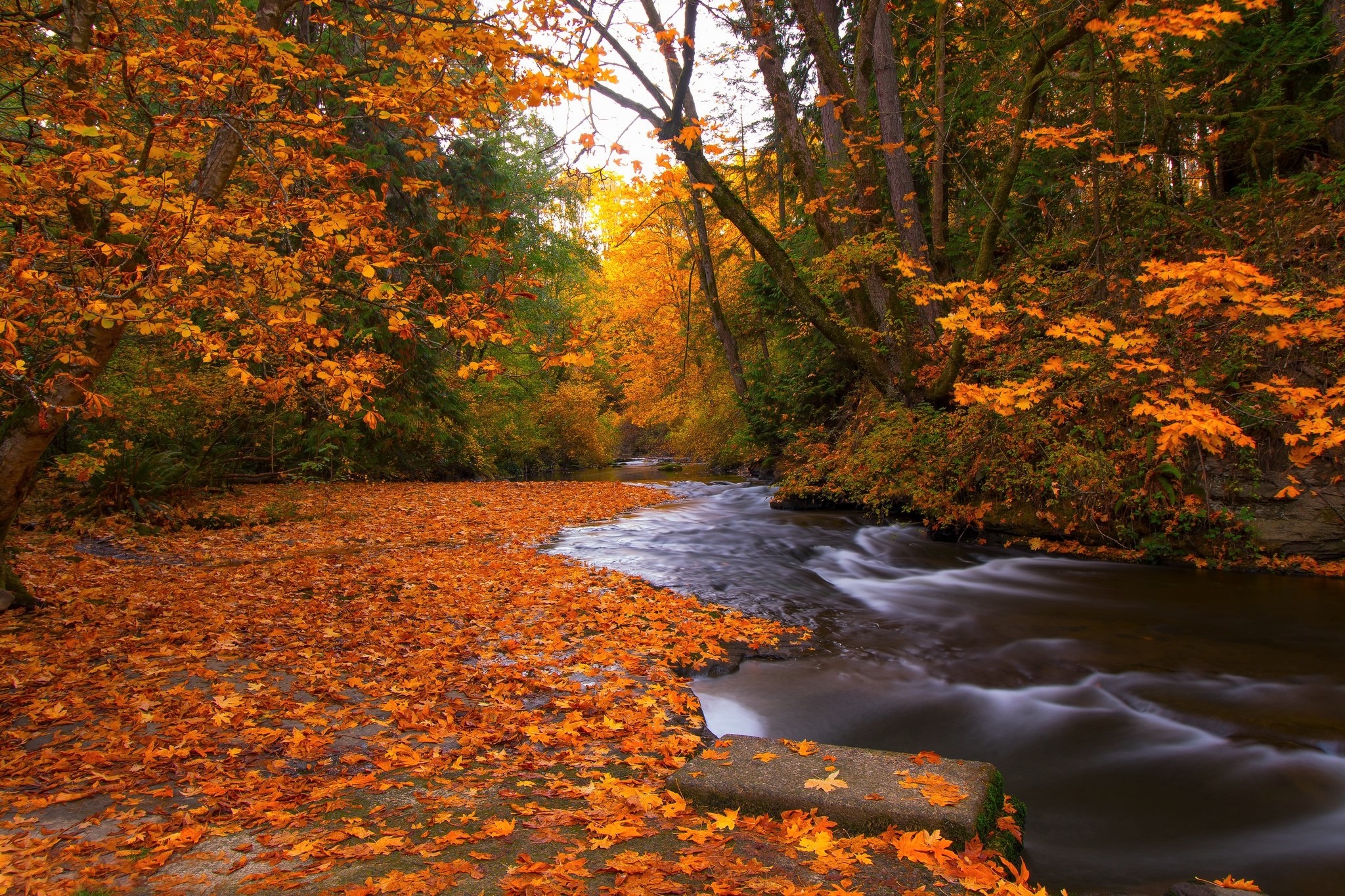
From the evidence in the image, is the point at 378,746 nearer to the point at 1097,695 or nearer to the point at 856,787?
the point at 856,787

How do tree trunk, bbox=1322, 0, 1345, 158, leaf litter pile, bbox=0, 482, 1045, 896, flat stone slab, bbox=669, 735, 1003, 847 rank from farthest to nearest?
tree trunk, bbox=1322, 0, 1345, 158
flat stone slab, bbox=669, 735, 1003, 847
leaf litter pile, bbox=0, 482, 1045, 896

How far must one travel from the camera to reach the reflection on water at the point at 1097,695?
3.64 meters

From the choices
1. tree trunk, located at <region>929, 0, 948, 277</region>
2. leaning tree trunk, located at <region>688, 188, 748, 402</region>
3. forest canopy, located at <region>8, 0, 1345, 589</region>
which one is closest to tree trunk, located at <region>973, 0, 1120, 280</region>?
forest canopy, located at <region>8, 0, 1345, 589</region>

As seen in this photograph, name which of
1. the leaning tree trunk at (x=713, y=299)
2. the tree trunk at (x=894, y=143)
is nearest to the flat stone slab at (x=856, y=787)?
the tree trunk at (x=894, y=143)

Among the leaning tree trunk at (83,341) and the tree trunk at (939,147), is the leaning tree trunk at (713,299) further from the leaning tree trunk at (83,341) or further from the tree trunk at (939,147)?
the leaning tree trunk at (83,341)

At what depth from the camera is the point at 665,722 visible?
13.5 ft

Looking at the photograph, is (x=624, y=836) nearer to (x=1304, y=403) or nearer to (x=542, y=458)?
(x=1304, y=403)

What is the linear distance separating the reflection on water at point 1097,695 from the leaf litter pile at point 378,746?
0.84 m

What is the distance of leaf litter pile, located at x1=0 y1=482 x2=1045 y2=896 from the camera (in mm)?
2580

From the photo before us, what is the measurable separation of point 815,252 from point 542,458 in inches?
663

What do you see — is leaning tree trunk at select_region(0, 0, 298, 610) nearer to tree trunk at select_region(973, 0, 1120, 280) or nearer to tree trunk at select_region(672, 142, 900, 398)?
tree trunk at select_region(672, 142, 900, 398)

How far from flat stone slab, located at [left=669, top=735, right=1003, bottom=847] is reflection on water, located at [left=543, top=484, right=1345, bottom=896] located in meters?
0.77

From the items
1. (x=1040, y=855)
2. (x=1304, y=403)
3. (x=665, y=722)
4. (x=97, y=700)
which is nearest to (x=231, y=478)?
(x=97, y=700)

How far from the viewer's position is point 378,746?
12.1 ft
